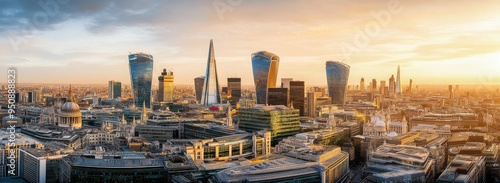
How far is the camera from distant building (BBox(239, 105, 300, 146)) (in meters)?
49.0

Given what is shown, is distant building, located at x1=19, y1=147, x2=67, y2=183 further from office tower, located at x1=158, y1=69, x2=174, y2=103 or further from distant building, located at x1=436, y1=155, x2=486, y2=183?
office tower, located at x1=158, y1=69, x2=174, y2=103

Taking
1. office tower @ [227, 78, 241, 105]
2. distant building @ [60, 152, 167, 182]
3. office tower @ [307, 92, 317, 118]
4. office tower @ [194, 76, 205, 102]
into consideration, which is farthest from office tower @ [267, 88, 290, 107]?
distant building @ [60, 152, 167, 182]

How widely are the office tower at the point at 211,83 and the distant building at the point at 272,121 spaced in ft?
117

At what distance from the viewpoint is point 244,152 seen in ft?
144

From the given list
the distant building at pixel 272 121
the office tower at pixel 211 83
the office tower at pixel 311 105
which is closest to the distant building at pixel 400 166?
the distant building at pixel 272 121

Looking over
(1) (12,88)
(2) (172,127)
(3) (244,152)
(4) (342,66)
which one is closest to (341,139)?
(3) (244,152)

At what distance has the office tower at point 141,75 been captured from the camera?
94.2 metres

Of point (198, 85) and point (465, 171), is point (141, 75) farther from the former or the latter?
point (465, 171)

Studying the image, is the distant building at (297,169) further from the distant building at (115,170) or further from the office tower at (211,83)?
the office tower at (211,83)

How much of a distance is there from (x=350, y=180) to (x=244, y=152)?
10415 mm

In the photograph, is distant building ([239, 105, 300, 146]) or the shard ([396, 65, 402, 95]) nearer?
distant building ([239, 105, 300, 146])

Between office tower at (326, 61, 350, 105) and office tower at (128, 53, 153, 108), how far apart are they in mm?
36987

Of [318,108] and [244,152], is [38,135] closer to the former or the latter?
[244,152]

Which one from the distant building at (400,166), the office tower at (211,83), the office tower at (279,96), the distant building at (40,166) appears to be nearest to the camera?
the distant building at (400,166)
